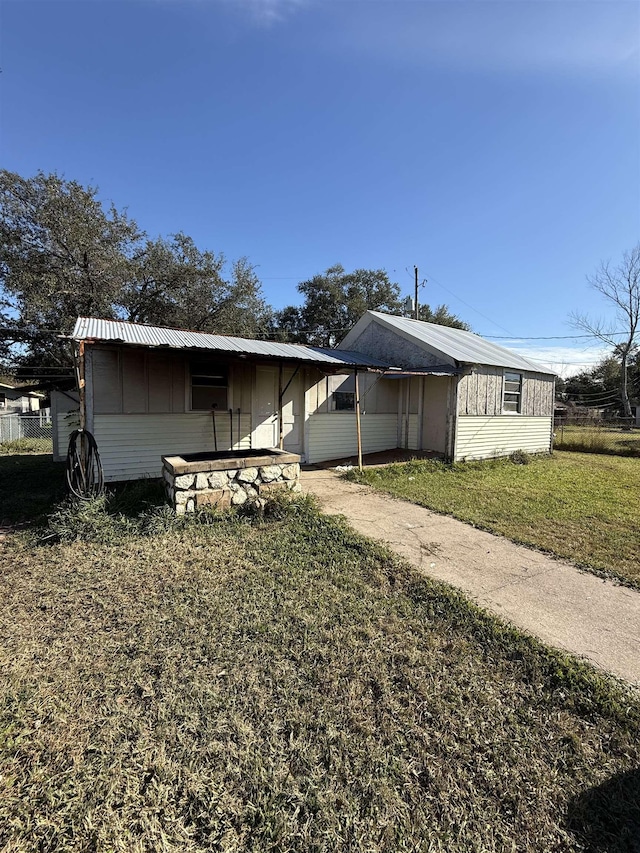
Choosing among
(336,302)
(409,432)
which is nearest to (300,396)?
(409,432)

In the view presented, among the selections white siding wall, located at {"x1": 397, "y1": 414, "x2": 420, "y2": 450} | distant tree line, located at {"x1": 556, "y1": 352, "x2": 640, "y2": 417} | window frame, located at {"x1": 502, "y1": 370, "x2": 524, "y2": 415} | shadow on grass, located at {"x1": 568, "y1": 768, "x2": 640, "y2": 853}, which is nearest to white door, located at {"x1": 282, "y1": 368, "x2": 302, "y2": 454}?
white siding wall, located at {"x1": 397, "y1": 414, "x2": 420, "y2": 450}

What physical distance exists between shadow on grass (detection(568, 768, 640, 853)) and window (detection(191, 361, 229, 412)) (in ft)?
26.6

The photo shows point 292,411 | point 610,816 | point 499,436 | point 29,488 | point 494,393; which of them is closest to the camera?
point 610,816

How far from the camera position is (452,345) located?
12188mm

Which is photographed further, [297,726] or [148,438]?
[148,438]

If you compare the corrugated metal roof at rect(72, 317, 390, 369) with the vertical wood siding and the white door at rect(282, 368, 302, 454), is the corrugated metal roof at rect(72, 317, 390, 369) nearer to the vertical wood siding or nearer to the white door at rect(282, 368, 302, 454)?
the white door at rect(282, 368, 302, 454)

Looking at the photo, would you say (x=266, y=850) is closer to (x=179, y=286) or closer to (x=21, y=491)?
(x=21, y=491)

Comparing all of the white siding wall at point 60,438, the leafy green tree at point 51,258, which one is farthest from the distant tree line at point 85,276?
the white siding wall at point 60,438

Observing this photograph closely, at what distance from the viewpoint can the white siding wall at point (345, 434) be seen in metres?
10.2

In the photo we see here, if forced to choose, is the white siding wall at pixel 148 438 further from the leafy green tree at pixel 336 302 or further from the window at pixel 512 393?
the leafy green tree at pixel 336 302

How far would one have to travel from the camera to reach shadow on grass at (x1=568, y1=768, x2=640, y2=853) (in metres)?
1.63

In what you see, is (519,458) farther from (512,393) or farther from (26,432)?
(26,432)

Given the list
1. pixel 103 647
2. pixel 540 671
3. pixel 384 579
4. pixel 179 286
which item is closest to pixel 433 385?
pixel 384 579

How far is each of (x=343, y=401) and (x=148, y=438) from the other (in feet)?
17.0
